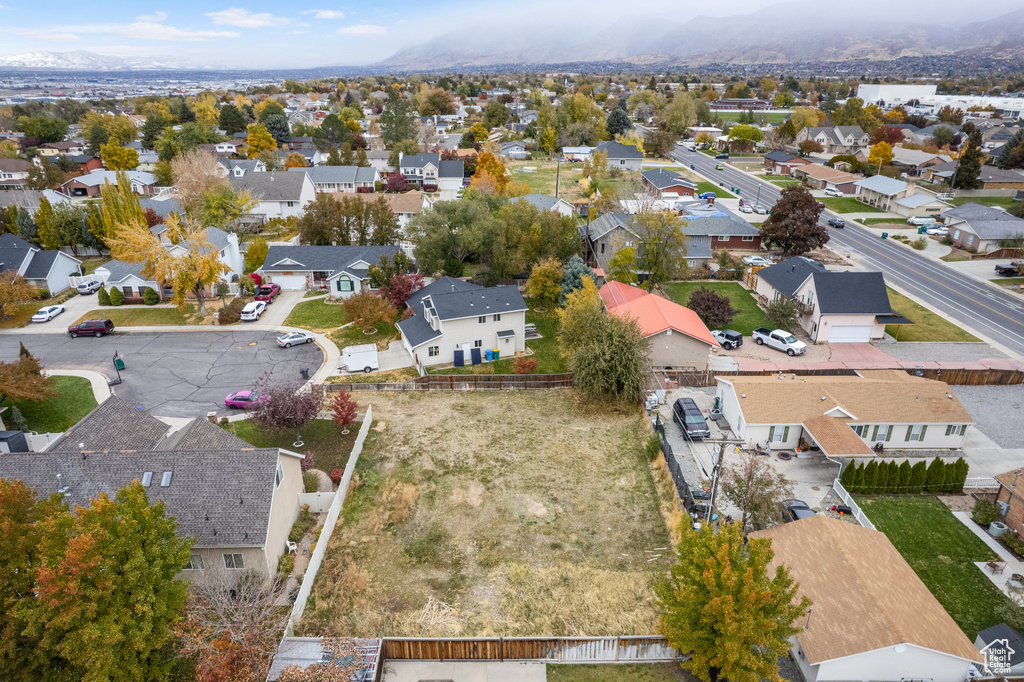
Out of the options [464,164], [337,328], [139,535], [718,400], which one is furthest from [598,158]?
[139,535]

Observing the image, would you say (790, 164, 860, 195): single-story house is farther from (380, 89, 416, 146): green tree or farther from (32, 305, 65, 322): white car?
(32, 305, 65, 322): white car

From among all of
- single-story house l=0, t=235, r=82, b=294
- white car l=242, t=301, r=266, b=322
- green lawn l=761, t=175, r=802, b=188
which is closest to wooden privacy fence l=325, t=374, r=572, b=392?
white car l=242, t=301, r=266, b=322

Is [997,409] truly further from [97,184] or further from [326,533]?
[97,184]

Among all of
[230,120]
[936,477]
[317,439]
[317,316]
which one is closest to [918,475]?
[936,477]

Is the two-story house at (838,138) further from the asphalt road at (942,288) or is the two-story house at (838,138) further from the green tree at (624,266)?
the green tree at (624,266)

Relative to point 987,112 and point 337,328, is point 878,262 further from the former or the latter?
point 987,112
